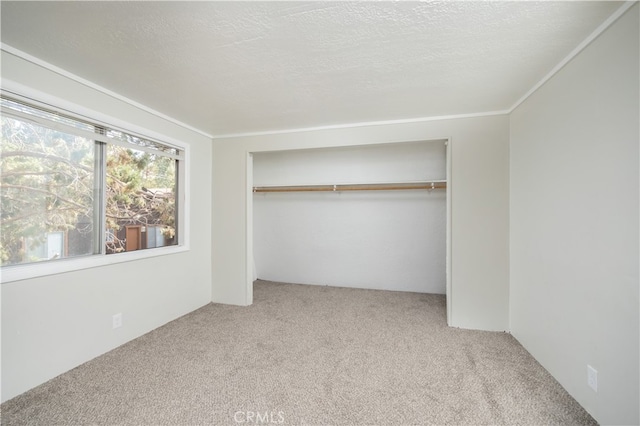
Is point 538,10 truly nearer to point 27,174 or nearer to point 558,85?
point 558,85

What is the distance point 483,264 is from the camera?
2600mm

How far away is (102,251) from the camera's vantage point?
2178 mm

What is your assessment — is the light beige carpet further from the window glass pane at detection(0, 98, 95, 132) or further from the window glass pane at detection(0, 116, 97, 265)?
the window glass pane at detection(0, 98, 95, 132)

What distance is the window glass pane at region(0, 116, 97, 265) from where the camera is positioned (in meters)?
1.65

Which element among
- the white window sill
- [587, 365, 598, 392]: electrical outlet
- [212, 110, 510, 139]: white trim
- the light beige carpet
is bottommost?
the light beige carpet

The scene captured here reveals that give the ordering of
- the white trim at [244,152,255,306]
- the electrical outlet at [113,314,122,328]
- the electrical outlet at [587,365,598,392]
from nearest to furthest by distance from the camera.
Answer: the electrical outlet at [587,365,598,392] → the electrical outlet at [113,314,122,328] → the white trim at [244,152,255,306]

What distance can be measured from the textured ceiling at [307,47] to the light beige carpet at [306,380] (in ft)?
6.93

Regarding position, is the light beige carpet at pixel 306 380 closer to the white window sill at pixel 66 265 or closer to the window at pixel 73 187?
the white window sill at pixel 66 265

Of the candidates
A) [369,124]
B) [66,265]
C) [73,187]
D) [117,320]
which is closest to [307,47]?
[369,124]

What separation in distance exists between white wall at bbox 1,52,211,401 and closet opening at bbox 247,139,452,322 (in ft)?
2.88

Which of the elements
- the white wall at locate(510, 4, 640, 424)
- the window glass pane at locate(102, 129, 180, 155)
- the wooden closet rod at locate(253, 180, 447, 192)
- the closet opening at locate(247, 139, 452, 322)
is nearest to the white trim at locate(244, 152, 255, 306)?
the closet opening at locate(247, 139, 452, 322)

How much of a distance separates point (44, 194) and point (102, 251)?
577 mm

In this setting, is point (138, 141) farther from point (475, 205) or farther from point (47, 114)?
point (475, 205)

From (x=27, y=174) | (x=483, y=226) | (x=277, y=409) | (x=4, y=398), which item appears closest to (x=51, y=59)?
(x=27, y=174)
